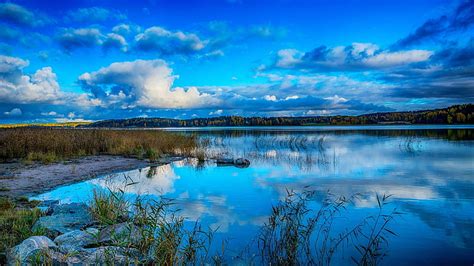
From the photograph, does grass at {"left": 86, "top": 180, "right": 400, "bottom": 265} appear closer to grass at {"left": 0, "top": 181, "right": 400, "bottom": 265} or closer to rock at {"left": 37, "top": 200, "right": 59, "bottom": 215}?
grass at {"left": 0, "top": 181, "right": 400, "bottom": 265}

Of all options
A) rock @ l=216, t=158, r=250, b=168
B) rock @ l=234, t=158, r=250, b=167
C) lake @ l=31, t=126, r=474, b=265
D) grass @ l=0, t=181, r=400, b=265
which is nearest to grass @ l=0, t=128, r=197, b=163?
rock @ l=216, t=158, r=250, b=168

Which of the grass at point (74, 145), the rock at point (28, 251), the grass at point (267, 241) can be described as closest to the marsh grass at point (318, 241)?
the grass at point (267, 241)

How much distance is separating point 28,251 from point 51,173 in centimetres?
1191

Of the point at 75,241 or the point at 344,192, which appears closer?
the point at 75,241

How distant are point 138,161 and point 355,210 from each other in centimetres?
1502

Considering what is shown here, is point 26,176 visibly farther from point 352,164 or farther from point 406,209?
point 352,164

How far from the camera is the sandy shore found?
40.2 ft

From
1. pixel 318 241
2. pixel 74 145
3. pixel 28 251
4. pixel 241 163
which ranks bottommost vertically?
pixel 241 163

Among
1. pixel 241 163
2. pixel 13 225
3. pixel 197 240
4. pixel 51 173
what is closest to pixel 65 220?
pixel 13 225

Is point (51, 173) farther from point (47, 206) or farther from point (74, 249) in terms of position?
point (74, 249)

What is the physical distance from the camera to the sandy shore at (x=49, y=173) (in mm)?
12266

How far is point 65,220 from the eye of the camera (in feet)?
24.6

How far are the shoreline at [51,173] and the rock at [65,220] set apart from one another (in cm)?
374

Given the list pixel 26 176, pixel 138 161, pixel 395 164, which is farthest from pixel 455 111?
pixel 26 176
